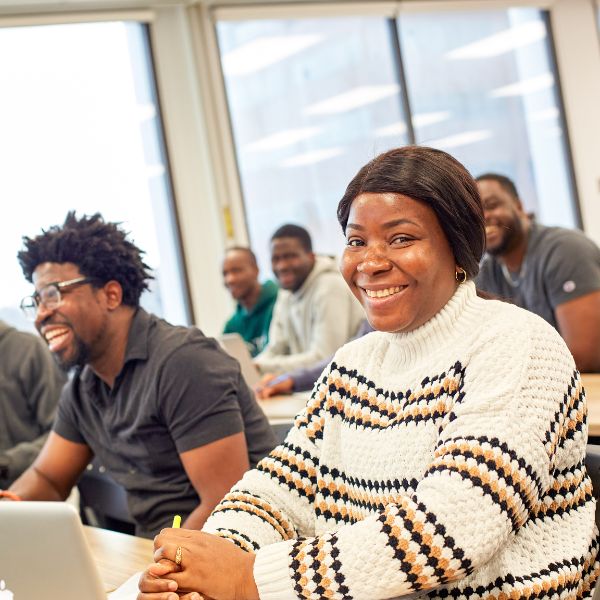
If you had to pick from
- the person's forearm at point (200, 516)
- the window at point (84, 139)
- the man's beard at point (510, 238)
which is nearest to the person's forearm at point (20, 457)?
the person's forearm at point (200, 516)

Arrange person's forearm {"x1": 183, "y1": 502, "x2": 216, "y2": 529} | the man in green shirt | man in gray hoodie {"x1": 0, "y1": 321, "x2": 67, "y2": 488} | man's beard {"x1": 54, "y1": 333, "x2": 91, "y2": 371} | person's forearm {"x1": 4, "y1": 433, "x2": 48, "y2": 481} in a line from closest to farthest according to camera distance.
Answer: person's forearm {"x1": 183, "y1": 502, "x2": 216, "y2": 529}, man's beard {"x1": 54, "y1": 333, "x2": 91, "y2": 371}, person's forearm {"x1": 4, "y1": 433, "x2": 48, "y2": 481}, man in gray hoodie {"x1": 0, "y1": 321, "x2": 67, "y2": 488}, the man in green shirt

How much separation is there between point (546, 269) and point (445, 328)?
231 cm

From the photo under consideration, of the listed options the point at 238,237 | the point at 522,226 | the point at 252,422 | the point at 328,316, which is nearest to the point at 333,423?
the point at 252,422

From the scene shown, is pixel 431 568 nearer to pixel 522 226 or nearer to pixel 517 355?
pixel 517 355

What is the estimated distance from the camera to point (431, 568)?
1.28 m

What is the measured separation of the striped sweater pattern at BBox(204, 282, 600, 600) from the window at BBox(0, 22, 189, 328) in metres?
4.21

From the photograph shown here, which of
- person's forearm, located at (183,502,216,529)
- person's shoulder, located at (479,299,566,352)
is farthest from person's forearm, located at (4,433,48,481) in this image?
person's shoulder, located at (479,299,566,352)

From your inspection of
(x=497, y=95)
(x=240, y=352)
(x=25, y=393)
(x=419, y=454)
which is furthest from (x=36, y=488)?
(x=497, y=95)

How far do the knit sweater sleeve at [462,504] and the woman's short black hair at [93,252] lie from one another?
131 centimetres

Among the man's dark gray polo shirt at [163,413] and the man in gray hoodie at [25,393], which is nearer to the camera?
the man's dark gray polo shirt at [163,413]

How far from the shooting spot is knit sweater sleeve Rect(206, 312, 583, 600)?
1.29 metres

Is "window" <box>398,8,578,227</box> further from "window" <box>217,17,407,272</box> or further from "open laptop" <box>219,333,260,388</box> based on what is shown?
"open laptop" <box>219,333,260,388</box>

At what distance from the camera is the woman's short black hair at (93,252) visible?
253 cm

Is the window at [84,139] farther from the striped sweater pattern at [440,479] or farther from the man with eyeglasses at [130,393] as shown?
the striped sweater pattern at [440,479]
